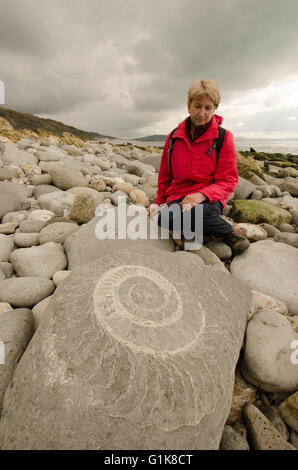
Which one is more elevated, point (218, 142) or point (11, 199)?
point (218, 142)

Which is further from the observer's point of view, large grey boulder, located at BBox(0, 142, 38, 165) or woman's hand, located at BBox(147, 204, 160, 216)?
large grey boulder, located at BBox(0, 142, 38, 165)

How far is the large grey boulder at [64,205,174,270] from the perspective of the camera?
299 centimetres

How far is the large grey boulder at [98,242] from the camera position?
2.99 metres

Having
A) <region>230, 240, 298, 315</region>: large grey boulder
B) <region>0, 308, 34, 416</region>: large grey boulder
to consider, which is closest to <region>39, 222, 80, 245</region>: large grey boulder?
<region>0, 308, 34, 416</region>: large grey boulder

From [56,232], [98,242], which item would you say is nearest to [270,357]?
[98,242]

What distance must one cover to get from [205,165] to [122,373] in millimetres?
2848

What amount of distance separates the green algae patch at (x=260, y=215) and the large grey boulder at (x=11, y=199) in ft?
14.8

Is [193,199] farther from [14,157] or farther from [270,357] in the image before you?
[14,157]

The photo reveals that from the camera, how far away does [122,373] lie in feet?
4.70

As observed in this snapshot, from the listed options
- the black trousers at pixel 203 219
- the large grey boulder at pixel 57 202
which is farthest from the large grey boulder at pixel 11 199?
the black trousers at pixel 203 219

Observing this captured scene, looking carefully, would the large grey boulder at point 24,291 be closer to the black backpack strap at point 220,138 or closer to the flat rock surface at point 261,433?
the flat rock surface at point 261,433

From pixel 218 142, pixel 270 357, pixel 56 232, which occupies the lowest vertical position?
pixel 270 357

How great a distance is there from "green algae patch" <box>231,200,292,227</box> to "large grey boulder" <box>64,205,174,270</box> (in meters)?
2.24

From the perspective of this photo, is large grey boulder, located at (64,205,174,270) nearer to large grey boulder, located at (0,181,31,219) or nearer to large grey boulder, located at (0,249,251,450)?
large grey boulder, located at (0,249,251,450)
